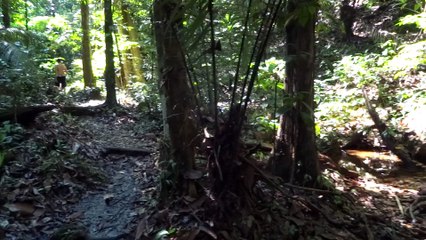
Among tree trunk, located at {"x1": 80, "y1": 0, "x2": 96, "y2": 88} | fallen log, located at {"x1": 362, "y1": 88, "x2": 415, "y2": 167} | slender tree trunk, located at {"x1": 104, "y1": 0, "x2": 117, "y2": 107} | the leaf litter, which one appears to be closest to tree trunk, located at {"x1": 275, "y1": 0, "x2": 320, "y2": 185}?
the leaf litter

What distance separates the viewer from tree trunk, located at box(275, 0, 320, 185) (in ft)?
16.2

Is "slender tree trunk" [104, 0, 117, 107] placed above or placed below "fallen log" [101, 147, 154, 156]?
above

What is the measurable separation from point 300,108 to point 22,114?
498cm

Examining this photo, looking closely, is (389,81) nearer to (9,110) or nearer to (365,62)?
(365,62)

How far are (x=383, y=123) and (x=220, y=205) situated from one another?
6.22m

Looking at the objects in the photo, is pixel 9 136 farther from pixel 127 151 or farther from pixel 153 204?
pixel 153 204

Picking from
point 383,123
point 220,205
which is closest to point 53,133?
point 220,205

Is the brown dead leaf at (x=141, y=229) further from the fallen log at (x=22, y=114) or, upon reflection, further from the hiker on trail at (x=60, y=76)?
the hiker on trail at (x=60, y=76)

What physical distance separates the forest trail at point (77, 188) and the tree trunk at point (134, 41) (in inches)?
243

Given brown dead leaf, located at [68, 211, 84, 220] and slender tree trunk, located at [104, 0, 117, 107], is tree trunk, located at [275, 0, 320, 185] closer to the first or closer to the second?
brown dead leaf, located at [68, 211, 84, 220]

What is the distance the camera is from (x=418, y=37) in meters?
11.7

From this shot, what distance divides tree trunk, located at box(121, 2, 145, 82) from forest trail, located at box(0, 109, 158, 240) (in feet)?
20.3

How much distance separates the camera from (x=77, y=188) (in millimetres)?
5730

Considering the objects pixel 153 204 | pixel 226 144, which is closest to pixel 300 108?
pixel 226 144
